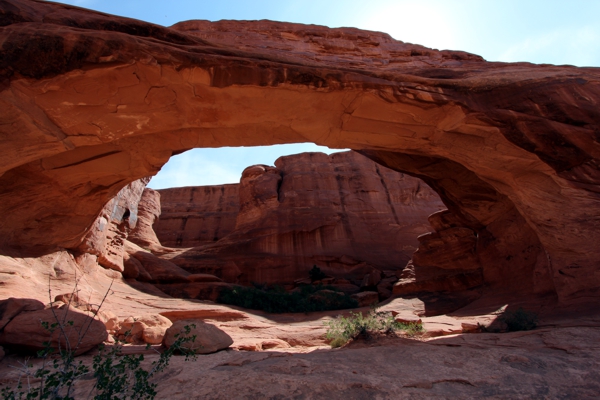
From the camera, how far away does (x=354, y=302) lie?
14570mm

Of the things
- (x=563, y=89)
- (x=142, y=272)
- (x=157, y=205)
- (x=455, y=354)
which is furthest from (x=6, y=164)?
(x=157, y=205)

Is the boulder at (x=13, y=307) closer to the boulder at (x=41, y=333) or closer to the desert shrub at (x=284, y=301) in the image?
the boulder at (x=41, y=333)

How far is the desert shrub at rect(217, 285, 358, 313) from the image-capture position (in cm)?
1360

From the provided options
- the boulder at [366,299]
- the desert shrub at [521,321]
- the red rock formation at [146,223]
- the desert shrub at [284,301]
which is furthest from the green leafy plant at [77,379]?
the red rock formation at [146,223]

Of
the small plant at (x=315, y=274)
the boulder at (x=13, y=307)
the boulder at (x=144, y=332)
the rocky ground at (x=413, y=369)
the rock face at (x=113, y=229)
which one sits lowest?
the rocky ground at (x=413, y=369)

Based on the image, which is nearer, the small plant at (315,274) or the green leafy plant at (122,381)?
the green leafy plant at (122,381)

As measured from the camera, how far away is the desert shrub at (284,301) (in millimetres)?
13602

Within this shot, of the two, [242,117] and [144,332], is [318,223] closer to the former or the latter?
[242,117]

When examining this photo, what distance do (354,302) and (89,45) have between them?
502 inches

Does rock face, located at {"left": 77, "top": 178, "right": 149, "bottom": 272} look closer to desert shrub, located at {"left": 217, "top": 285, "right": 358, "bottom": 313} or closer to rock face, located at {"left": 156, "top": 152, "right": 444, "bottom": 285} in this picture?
desert shrub, located at {"left": 217, "top": 285, "right": 358, "bottom": 313}

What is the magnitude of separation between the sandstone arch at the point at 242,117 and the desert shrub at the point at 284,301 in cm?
658

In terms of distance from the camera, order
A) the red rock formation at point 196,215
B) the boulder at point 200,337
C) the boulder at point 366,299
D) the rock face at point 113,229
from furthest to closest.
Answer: the red rock formation at point 196,215 < the boulder at point 366,299 < the rock face at point 113,229 < the boulder at point 200,337

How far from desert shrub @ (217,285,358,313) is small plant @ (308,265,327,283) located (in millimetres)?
4500

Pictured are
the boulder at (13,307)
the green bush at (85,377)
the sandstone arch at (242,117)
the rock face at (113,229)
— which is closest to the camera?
the green bush at (85,377)
